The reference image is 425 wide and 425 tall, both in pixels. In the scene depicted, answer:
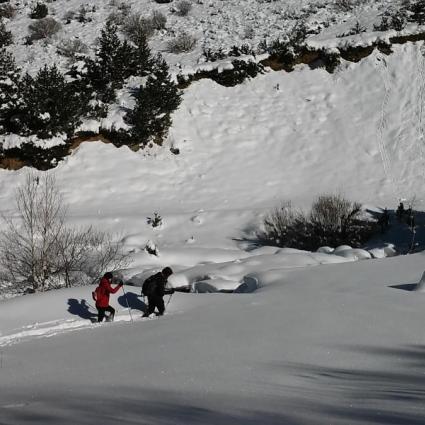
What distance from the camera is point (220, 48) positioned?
28625mm

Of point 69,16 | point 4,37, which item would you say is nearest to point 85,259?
point 4,37

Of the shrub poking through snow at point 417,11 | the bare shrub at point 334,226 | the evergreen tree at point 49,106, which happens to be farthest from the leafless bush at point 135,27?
the bare shrub at point 334,226

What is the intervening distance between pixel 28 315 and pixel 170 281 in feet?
11.5

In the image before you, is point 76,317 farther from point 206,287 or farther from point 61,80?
point 61,80

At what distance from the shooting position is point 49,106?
20.2 meters

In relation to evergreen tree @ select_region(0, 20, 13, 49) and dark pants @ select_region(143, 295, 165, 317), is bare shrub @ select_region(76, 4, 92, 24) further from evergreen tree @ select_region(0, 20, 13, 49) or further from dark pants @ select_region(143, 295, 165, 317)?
dark pants @ select_region(143, 295, 165, 317)

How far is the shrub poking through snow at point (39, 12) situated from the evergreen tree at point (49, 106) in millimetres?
18010

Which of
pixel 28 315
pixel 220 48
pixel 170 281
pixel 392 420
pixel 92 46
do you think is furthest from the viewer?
pixel 92 46

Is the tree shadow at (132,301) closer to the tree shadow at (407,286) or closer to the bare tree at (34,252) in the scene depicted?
the bare tree at (34,252)

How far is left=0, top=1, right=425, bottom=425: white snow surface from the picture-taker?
3.77 m

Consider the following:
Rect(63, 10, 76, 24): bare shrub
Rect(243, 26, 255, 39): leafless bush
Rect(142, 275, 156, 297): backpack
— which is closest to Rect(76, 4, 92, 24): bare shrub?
Rect(63, 10, 76, 24): bare shrub

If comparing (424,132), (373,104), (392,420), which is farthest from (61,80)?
(392,420)

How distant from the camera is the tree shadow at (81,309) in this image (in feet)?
33.9

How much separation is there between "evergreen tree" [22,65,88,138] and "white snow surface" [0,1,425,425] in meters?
1.50
